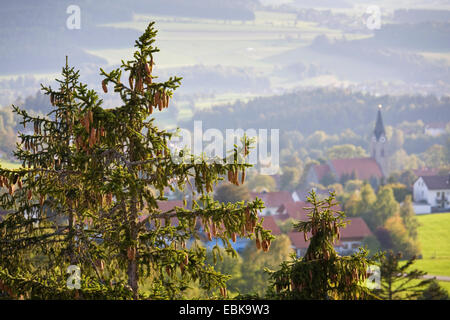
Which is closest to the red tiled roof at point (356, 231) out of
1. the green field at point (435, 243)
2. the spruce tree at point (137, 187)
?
the green field at point (435, 243)

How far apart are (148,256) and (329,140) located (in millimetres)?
178455

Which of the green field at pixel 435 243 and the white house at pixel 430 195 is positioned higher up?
the white house at pixel 430 195

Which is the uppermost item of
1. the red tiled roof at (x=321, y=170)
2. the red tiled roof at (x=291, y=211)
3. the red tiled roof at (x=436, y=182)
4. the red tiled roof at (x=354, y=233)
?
→ the red tiled roof at (x=321, y=170)

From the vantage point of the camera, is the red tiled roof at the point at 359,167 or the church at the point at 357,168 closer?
the church at the point at 357,168

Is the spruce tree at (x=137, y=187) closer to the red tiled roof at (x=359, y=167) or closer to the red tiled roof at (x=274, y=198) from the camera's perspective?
the red tiled roof at (x=274, y=198)

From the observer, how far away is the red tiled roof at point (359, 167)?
11712 cm

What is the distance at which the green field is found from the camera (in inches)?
2259

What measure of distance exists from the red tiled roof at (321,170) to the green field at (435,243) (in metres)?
28.5

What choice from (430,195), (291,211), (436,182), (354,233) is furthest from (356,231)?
(436,182)

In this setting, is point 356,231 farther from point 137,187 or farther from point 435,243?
point 137,187

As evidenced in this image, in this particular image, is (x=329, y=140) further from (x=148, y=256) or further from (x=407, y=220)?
(x=148, y=256)

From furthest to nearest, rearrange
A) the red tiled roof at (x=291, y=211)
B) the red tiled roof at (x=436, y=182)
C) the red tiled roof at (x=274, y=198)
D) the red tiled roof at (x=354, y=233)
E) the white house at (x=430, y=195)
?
the red tiled roof at (x=436, y=182) < the white house at (x=430, y=195) < the red tiled roof at (x=274, y=198) < the red tiled roof at (x=291, y=211) < the red tiled roof at (x=354, y=233)

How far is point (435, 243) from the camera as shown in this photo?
68.8 m

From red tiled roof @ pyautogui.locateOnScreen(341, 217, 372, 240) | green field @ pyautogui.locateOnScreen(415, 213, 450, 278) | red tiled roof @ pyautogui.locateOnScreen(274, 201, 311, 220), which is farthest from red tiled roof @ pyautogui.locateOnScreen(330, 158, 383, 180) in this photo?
red tiled roof @ pyautogui.locateOnScreen(341, 217, 372, 240)
